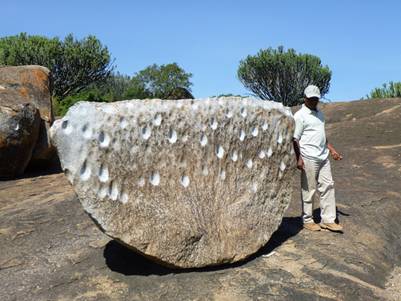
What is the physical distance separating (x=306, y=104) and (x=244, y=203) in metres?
1.27

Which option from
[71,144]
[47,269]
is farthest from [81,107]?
[47,269]

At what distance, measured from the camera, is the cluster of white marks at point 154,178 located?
3.97 meters

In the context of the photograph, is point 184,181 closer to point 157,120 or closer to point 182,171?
point 182,171

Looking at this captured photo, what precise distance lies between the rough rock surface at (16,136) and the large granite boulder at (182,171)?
4751 mm

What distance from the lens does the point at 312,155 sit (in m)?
5.12

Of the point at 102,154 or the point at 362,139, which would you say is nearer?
the point at 102,154

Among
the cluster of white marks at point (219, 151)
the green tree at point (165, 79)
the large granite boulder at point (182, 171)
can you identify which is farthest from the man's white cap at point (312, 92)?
the green tree at point (165, 79)

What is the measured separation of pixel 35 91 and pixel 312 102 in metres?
5.56

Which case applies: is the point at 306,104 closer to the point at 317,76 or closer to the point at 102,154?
the point at 102,154

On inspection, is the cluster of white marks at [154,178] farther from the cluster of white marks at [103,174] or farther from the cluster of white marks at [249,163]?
the cluster of white marks at [249,163]

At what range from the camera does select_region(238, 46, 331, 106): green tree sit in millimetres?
27169

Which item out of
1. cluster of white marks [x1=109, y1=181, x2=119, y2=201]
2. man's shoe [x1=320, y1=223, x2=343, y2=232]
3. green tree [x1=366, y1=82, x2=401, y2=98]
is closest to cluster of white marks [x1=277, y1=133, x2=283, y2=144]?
man's shoe [x1=320, y1=223, x2=343, y2=232]

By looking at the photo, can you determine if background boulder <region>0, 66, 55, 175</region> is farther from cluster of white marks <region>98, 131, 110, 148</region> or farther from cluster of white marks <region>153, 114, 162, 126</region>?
cluster of white marks <region>98, 131, 110, 148</region>

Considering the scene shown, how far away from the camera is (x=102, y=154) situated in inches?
A: 145
